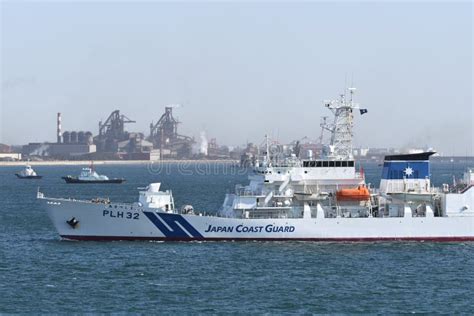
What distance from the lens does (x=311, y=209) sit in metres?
44.5

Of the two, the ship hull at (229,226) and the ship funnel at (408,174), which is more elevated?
the ship funnel at (408,174)

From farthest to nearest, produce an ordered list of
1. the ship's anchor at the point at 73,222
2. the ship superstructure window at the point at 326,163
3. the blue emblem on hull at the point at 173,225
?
the ship superstructure window at the point at 326,163 → the ship's anchor at the point at 73,222 → the blue emblem on hull at the point at 173,225

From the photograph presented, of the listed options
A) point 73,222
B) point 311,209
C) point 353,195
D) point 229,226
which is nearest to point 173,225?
point 229,226

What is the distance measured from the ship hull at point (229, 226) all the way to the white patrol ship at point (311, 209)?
49 millimetres

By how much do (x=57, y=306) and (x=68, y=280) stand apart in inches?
178

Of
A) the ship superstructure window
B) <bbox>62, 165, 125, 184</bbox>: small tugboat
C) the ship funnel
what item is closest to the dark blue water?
the ship funnel

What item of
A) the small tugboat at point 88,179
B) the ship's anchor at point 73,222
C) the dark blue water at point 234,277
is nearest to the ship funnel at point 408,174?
the dark blue water at point 234,277

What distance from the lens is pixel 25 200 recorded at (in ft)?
266

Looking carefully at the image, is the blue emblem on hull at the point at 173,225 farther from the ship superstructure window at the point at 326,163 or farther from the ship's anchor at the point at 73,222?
the ship superstructure window at the point at 326,163

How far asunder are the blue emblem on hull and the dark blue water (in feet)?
2.31

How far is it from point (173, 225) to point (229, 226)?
2.75m

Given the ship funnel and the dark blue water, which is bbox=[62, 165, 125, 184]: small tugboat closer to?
the dark blue water

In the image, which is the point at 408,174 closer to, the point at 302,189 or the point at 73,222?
the point at 302,189

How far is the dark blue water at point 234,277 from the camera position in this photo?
30156 mm
